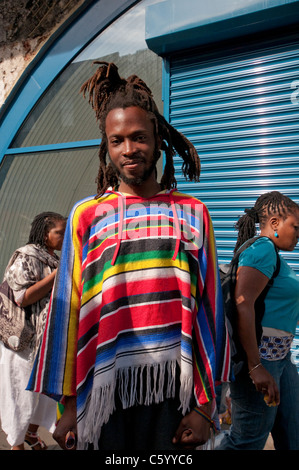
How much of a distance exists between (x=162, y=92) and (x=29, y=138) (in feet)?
7.11

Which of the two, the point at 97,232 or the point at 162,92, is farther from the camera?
the point at 162,92

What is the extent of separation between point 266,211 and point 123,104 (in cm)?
123

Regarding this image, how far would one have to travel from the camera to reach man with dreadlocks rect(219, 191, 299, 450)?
2.07m

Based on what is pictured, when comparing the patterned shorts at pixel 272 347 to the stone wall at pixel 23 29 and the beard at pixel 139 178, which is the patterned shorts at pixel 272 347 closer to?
the beard at pixel 139 178

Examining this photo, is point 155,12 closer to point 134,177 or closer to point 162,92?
point 162,92

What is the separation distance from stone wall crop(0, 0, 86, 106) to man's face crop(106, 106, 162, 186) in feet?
15.4

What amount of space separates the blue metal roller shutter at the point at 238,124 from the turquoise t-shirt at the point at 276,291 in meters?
1.92

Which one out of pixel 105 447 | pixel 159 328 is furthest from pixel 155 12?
pixel 105 447

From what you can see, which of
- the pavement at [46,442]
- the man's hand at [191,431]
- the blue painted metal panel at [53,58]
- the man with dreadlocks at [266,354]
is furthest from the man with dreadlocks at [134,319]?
the blue painted metal panel at [53,58]

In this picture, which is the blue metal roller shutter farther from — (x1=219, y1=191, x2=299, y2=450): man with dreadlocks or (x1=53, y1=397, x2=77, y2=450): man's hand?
(x1=53, y1=397, x2=77, y2=450): man's hand

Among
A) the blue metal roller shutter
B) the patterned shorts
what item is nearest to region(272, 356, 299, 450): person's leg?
the patterned shorts

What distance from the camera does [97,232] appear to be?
1.61 m

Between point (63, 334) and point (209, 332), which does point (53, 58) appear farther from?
point (209, 332)

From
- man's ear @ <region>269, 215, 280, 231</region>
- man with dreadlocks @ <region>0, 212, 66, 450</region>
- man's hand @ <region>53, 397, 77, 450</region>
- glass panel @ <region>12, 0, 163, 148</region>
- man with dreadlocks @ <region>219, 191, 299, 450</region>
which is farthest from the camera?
glass panel @ <region>12, 0, 163, 148</region>
